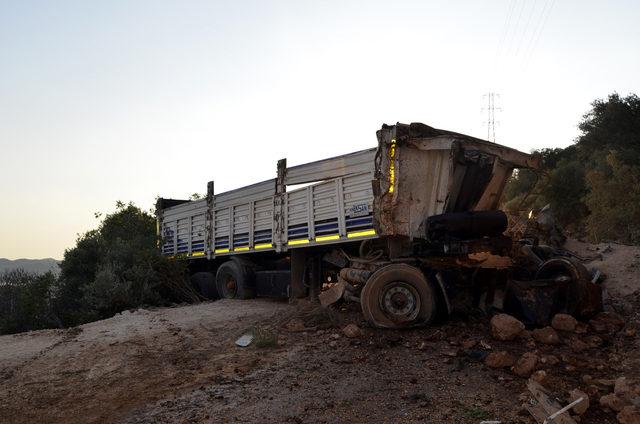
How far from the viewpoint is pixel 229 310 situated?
10.1 m

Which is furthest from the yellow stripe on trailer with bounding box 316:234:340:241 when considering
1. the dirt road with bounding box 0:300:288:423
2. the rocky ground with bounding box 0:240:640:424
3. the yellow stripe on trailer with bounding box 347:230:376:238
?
the dirt road with bounding box 0:300:288:423

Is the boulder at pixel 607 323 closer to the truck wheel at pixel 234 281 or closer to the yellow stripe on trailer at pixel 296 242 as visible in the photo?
the yellow stripe on trailer at pixel 296 242

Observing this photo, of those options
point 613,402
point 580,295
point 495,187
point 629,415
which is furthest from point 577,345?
point 495,187

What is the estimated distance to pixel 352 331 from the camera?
6.66m

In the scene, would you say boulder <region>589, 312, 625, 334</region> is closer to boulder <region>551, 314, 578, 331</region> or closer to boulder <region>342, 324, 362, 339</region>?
boulder <region>551, 314, 578, 331</region>

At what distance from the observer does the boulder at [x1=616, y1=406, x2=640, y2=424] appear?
3.73m

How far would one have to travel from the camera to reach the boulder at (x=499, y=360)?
5.21 m

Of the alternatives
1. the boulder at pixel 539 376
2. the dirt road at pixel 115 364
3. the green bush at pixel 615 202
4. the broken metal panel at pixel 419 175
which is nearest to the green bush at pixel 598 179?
the green bush at pixel 615 202

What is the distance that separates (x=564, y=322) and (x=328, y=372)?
3099mm

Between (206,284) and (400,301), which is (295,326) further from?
(206,284)

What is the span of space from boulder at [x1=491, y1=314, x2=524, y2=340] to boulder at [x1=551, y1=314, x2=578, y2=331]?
0.64 m

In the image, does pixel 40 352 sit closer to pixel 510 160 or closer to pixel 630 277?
pixel 510 160

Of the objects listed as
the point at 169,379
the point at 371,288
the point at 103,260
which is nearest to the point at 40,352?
the point at 169,379

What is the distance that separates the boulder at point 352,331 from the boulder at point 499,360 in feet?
6.00
